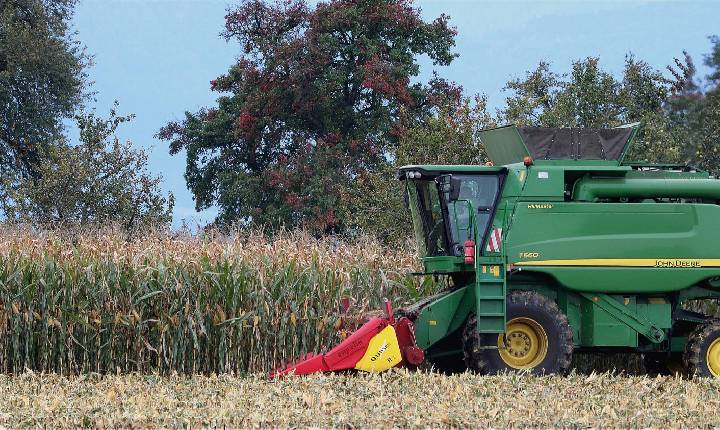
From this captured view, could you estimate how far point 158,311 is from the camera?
42.4 feet

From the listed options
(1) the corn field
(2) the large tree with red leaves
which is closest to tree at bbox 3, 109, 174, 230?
(2) the large tree with red leaves

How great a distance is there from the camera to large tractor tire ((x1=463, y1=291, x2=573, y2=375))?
1200 centimetres

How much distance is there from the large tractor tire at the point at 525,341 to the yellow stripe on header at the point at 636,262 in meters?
0.40

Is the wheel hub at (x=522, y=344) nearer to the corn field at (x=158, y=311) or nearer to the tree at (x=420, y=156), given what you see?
the corn field at (x=158, y=311)

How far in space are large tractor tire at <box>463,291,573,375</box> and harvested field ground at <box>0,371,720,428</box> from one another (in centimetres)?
46

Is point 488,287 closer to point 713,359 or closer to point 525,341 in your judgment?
point 525,341

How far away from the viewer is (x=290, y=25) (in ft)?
102

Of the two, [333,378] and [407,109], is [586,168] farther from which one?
[407,109]

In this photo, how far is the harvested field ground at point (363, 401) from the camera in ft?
29.2

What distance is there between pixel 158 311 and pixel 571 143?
5.24 metres

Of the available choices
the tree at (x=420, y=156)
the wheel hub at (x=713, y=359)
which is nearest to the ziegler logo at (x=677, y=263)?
the wheel hub at (x=713, y=359)

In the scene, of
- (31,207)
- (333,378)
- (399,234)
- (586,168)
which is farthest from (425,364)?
(31,207)

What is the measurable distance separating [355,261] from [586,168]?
11.3 ft

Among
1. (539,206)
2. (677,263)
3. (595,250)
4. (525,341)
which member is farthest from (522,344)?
(677,263)
